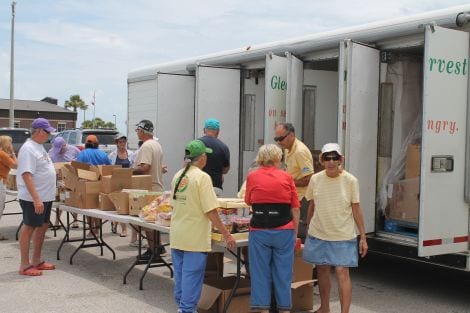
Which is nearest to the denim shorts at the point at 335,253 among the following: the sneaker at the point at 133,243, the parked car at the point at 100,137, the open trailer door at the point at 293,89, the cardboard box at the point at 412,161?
the cardboard box at the point at 412,161

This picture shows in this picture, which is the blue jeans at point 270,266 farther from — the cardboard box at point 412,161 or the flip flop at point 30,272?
the flip flop at point 30,272

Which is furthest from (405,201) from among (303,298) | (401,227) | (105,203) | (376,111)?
(105,203)

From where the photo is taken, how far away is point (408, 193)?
22.4 ft

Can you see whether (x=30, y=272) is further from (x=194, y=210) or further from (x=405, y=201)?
(x=405, y=201)

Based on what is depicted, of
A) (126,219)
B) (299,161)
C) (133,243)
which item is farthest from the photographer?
(133,243)

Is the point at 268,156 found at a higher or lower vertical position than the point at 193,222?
higher

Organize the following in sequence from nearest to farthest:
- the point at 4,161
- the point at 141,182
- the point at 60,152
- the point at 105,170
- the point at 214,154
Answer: the point at 214,154, the point at 141,182, the point at 105,170, the point at 4,161, the point at 60,152

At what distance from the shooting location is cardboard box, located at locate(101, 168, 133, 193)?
7191 millimetres

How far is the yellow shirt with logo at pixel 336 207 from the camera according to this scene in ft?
17.1

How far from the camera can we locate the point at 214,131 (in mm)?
7148

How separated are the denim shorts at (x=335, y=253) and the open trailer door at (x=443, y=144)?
0.74 m

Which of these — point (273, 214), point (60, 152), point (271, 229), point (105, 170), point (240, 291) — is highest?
point (60, 152)

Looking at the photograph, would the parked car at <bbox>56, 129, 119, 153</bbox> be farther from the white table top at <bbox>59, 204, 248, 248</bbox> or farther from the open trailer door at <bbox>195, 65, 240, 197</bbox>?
the white table top at <bbox>59, 204, 248, 248</bbox>

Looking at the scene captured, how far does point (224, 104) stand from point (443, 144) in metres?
3.75
